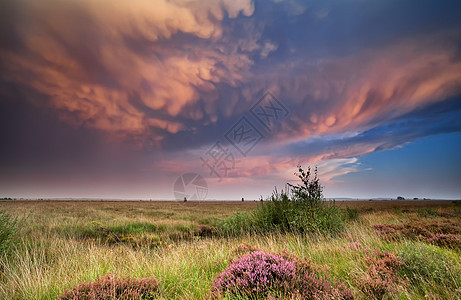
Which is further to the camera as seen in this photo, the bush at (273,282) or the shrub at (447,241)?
the shrub at (447,241)

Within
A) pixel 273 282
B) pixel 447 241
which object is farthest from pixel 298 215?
pixel 273 282

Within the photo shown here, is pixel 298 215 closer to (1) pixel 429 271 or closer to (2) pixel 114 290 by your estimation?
(1) pixel 429 271

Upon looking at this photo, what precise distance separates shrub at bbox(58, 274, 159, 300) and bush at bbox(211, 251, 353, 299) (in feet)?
3.07

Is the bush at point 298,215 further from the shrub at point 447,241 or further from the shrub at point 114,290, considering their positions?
the shrub at point 114,290

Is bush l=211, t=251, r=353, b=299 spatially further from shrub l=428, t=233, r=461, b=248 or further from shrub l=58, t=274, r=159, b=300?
shrub l=428, t=233, r=461, b=248

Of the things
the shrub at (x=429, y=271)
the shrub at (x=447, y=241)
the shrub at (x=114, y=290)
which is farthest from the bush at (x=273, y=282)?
the shrub at (x=447, y=241)

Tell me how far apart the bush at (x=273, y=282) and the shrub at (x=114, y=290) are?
3.07ft

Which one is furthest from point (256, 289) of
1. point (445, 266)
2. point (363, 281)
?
point (445, 266)

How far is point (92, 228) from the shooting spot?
14625 mm

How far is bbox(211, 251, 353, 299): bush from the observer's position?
9.06 ft

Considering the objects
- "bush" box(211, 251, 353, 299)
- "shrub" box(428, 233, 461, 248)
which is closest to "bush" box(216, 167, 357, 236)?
"shrub" box(428, 233, 461, 248)

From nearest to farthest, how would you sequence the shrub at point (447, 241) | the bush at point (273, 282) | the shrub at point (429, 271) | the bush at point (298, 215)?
the bush at point (273, 282) < the shrub at point (429, 271) < the shrub at point (447, 241) < the bush at point (298, 215)

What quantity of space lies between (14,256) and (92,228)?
9337 mm

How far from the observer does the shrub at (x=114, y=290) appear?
2.77 m
